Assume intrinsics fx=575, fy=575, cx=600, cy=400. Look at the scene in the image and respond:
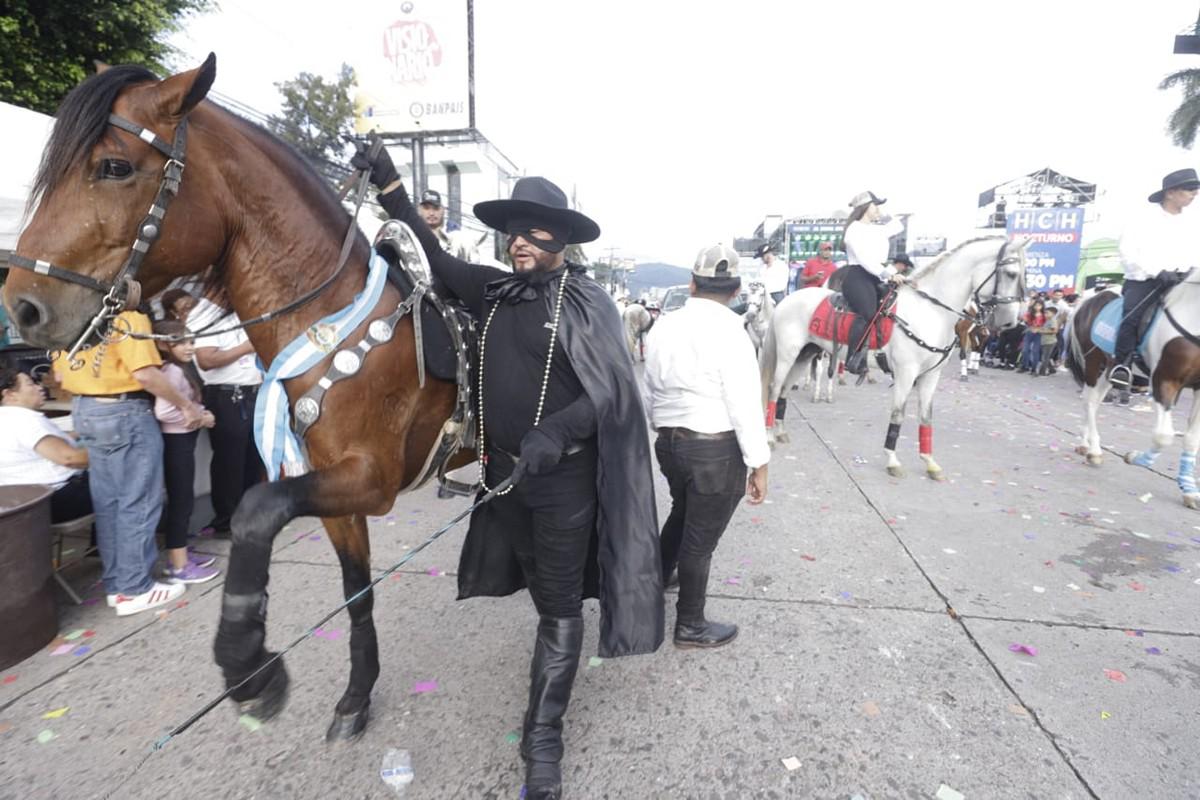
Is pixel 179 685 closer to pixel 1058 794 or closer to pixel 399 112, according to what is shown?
pixel 1058 794

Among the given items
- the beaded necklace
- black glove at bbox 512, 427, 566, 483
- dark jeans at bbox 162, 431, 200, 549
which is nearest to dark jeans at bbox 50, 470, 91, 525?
dark jeans at bbox 162, 431, 200, 549

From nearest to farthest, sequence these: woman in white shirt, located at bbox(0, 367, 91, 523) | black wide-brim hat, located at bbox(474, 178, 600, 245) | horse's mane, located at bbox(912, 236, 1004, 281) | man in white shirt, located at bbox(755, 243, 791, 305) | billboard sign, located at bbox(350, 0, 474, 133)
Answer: black wide-brim hat, located at bbox(474, 178, 600, 245), woman in white shirt, located at bbox(0, 367, 91, 523), horse's mane, located at bbox(912, 236, 1004, 281), man in white shirt, located at bbox(755, 243, 791, 305), billboard sign, located at bbox(350, 0, 474, 133)

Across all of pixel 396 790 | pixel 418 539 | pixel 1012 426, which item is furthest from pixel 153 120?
pixel 1012 426

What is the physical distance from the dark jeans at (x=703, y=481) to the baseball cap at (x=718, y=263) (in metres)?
0.80

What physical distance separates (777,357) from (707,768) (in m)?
5.73

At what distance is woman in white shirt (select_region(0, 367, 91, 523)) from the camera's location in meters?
3.13

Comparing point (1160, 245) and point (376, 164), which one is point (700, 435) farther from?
point (1160, 245)

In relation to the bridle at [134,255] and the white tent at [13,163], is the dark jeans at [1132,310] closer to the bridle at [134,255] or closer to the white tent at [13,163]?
the bridle at [134,255]

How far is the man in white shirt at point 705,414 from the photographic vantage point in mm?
2633

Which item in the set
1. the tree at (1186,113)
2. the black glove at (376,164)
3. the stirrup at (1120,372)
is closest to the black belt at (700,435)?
the black glove at (376,164)

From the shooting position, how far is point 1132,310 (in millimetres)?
5453

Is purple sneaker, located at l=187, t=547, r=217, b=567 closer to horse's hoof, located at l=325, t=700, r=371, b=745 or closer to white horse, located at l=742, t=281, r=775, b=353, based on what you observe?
horse's hoof, located at l=325, t=700, r=371, b=745

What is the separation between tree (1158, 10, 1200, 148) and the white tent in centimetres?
Answer: 4059

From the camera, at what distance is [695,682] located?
8.89 feet
